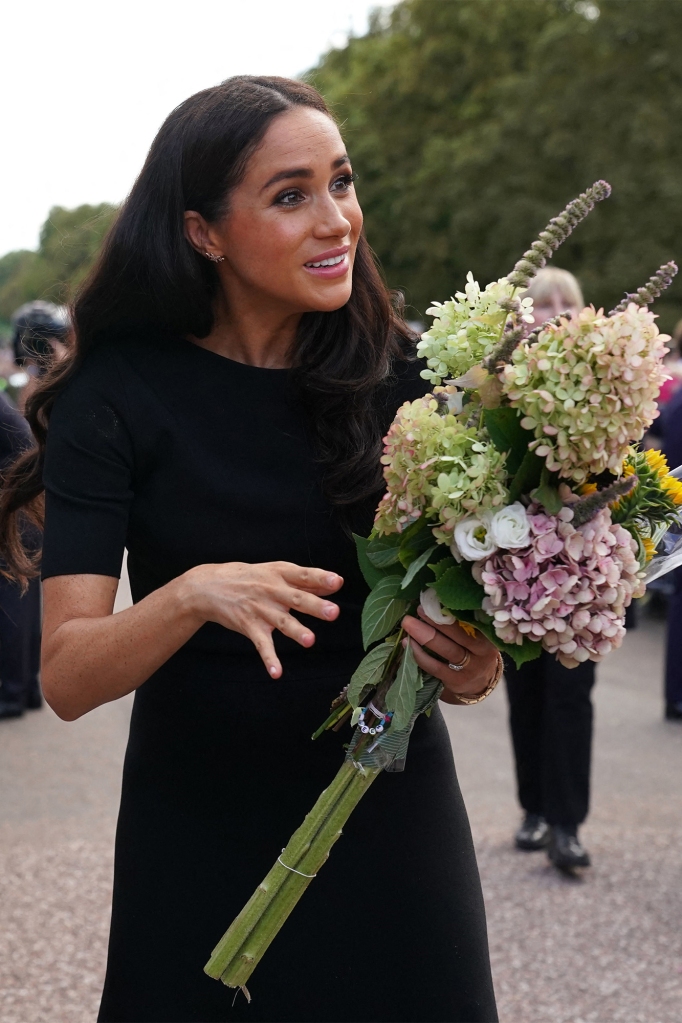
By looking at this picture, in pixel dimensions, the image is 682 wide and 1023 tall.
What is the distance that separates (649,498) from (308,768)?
2.68 feet

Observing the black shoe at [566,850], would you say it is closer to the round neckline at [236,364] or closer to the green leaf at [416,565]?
the round neckline at [236,364]

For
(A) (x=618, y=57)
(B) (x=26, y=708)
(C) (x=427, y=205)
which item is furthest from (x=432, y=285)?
(B) (x=26, y=708)

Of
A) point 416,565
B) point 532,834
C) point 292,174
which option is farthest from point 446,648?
point 532,834

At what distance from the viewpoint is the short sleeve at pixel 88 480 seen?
2250 millimetres

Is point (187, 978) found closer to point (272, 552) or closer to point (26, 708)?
point (272, 552)

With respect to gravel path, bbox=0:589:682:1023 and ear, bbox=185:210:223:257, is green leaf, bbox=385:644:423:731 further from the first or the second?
gravel path, bbox=0:589:682:1023

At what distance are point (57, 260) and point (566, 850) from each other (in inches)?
123

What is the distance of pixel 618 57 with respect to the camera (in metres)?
27.3

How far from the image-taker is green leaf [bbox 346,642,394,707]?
2.12 m

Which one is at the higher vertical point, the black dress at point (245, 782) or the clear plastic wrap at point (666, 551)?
the clear plastic wrap at point (666, 551)

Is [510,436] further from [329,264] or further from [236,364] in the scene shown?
[236,364]

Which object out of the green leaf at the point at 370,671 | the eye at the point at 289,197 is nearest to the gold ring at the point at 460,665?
the green leaf at the point at 370,671

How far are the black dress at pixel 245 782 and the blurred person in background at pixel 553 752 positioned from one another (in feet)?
8.90

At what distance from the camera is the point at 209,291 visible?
257 centimetres
